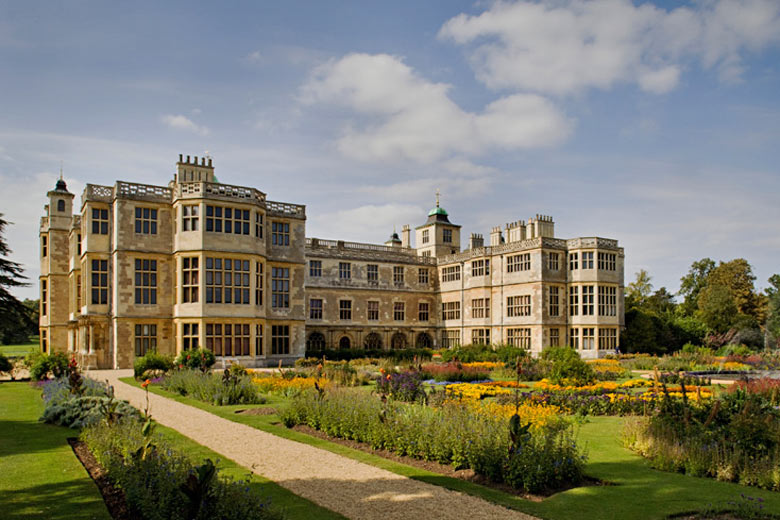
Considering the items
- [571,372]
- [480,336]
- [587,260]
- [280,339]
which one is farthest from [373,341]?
[571,372]

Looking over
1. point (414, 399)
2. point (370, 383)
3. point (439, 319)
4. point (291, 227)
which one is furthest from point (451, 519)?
point (439, 319)

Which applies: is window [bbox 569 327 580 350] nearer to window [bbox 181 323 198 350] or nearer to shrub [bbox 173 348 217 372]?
window [bbox 181 323 198 350]

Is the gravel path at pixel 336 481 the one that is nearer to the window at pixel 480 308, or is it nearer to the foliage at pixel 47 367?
the foliage at pixel 47 367

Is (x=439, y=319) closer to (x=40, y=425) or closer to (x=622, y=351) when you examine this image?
(x=622, y=351)

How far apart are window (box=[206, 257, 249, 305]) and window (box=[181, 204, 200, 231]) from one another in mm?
1812

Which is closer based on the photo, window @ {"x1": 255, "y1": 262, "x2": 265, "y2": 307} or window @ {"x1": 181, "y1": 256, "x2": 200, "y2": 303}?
window @ {"x1": 181, "y1": 256, "x2": 200, "y2": 303}

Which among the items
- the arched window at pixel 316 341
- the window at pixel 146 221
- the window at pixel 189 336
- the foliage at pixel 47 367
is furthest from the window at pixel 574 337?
the foliage at pixel 47 367

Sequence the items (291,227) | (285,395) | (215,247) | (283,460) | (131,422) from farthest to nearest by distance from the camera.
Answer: (291,227) → (215,247) → (285,395) → (131,422) → (283,460)

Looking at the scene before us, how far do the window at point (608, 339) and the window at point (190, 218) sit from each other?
26.0 m

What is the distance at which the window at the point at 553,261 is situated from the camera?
3900cm

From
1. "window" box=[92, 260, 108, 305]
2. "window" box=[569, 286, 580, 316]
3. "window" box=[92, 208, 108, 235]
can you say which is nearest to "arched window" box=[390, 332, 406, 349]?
"window" box=[569, 286, 580, 316]

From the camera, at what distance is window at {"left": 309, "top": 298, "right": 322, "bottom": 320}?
41188 millimetres

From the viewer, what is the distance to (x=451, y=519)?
691 cm

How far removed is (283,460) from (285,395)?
29.9ft
